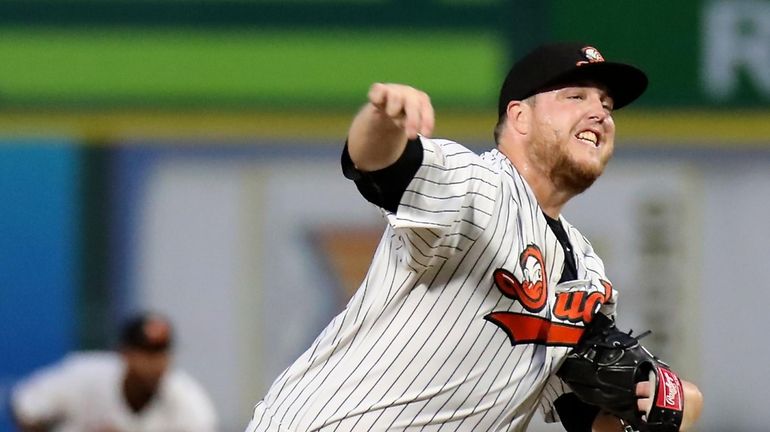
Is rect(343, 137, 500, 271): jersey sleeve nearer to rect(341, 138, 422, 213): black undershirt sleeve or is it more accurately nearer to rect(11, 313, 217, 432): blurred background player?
rect(341, 138, 422, 213): black undershirt sleeve

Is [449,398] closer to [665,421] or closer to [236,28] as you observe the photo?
[665,421]

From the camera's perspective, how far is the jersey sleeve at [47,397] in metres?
6.45

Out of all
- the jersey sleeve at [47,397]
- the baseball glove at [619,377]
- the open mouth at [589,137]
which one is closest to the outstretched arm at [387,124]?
the open mouth at [589,137]

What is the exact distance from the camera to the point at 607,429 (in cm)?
374

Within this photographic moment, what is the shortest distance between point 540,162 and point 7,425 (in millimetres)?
4987

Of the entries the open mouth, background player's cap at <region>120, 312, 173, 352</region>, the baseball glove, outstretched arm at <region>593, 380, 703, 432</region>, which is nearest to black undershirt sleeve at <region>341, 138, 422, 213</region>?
the open mouth

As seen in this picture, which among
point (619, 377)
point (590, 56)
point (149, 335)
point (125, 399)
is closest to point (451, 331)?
point (619, 377)

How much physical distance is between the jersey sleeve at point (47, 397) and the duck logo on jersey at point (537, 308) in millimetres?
3399

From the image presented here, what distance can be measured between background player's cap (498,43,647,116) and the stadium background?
441 centimetres

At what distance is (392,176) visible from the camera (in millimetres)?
2973

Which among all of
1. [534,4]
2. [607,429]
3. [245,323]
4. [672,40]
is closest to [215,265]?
[245,323]

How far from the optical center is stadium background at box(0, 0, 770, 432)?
7.89 meters

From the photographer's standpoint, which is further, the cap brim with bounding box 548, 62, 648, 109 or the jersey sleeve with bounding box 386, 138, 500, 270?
the cap brim with bounding box 548, 62, 648, 109

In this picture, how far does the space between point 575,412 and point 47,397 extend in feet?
10.7
